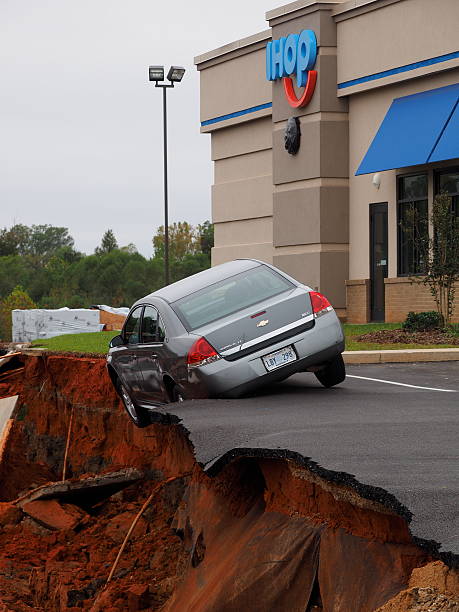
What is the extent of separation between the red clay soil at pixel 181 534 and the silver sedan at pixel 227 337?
0.78m

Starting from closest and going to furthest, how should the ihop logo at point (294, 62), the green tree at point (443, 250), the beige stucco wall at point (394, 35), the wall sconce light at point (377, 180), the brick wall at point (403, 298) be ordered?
the green tree at point (443, 250), the beige stucco wall at point (394, 35), the brick wall at point (403, 298), the wall sconce light at point (377, 180), the ihop logo at point (294, 62)

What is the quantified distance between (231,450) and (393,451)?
129 cm

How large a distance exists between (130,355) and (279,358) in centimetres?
223

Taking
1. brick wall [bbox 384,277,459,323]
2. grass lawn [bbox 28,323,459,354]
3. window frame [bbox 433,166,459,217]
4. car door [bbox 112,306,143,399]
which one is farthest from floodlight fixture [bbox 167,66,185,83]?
car door [bbox 112,306,143,399]

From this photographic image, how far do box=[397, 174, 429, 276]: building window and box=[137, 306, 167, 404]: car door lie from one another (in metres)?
16.7

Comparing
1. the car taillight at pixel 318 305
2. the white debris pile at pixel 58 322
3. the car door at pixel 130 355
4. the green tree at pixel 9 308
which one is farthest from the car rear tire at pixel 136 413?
the green tree at pixel 9 308

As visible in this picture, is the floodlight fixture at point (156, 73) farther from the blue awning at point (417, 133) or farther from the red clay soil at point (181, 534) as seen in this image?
the red clay soil at point (181, 534)

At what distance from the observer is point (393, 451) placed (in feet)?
27.4

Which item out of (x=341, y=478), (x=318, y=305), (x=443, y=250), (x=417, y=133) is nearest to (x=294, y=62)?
(x=417, y=133)

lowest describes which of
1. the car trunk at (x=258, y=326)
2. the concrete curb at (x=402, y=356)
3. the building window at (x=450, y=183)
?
the concrete curb at (x=402, y=356)

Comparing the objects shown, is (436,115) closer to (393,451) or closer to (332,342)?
(332,342)

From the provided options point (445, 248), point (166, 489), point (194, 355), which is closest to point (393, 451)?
point (194, 355)

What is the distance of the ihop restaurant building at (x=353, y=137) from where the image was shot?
28.6 metres

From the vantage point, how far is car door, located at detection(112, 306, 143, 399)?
1321 cm
